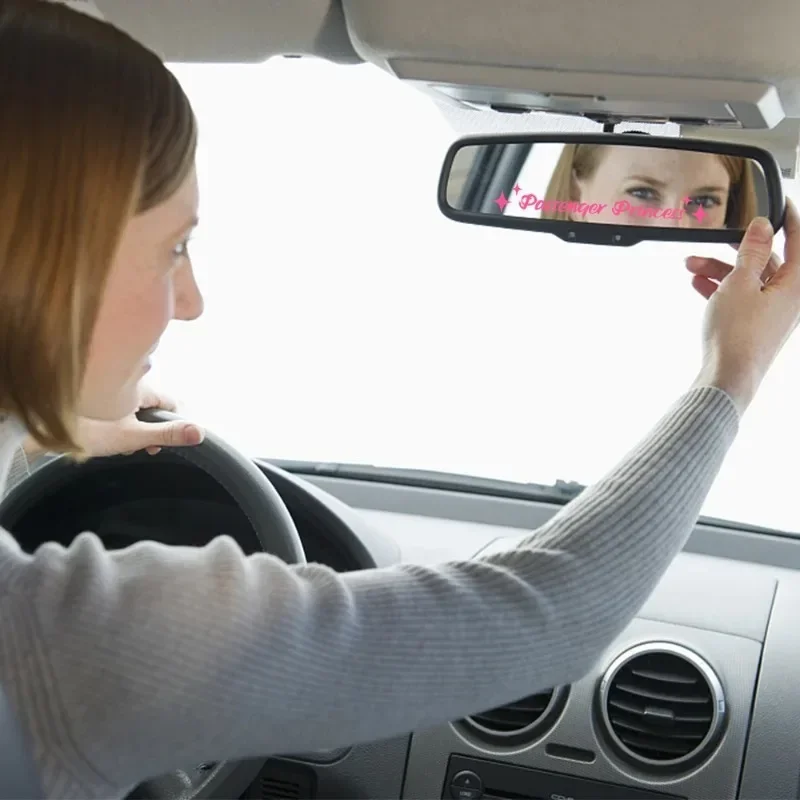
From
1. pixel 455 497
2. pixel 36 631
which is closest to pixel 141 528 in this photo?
pixel 455 497

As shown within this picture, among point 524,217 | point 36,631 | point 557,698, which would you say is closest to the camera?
point 36,631

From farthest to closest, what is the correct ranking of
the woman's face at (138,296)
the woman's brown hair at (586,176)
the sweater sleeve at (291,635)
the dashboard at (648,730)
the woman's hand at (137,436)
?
the dashboard at (648,730) → the woman's hand at (137,436) → the woman's brown hair at (586,176) → the woman's face at (138,296) → the sweater sleeve at (291,635)

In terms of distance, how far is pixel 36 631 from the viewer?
105 cm

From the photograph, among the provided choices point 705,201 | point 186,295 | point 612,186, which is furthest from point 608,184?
point 186,295

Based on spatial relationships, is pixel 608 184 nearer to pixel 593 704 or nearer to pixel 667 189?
pixel 667 189

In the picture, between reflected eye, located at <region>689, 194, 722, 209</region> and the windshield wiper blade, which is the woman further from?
the windshield wiper blade

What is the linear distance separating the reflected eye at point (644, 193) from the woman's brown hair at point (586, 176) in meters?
0.07

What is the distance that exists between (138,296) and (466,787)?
1.13 meters

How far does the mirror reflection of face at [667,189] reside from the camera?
1487 mm

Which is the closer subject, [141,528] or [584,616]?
[584,616]

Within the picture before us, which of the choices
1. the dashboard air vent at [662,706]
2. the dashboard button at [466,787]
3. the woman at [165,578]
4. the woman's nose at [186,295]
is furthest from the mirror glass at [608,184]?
the dashboard button at [466,787]

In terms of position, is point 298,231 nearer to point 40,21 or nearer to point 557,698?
point 557,698

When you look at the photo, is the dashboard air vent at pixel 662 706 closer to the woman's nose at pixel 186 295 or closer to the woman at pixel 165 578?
the woman at pixel 165 578

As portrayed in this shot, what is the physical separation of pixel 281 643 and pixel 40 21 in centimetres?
62
